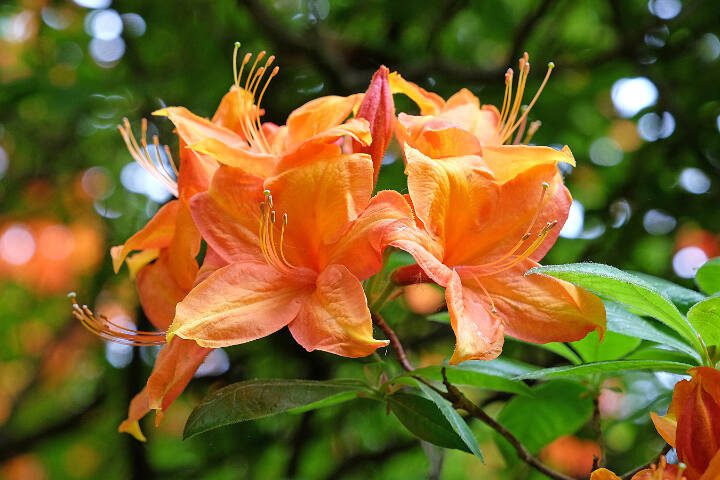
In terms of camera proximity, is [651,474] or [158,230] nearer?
[651,474]

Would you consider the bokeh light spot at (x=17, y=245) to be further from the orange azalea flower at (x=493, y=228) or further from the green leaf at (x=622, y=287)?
the green leaf at (x=622, y=287)

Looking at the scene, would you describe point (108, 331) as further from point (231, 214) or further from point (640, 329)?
point (640, 329)

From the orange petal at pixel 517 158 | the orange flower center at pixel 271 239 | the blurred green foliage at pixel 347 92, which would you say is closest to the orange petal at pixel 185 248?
the orange flower center at pixel 271 239

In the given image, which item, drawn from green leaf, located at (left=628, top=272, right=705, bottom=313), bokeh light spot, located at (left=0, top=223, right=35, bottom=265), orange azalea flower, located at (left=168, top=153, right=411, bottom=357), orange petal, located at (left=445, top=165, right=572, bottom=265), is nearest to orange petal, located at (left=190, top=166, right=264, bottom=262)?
orange azalea flower, located at (left=168, top=153, right=411, bottom=357)

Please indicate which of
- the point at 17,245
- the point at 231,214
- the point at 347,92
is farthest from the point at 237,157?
the point at 17,245

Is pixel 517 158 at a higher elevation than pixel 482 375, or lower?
higher
